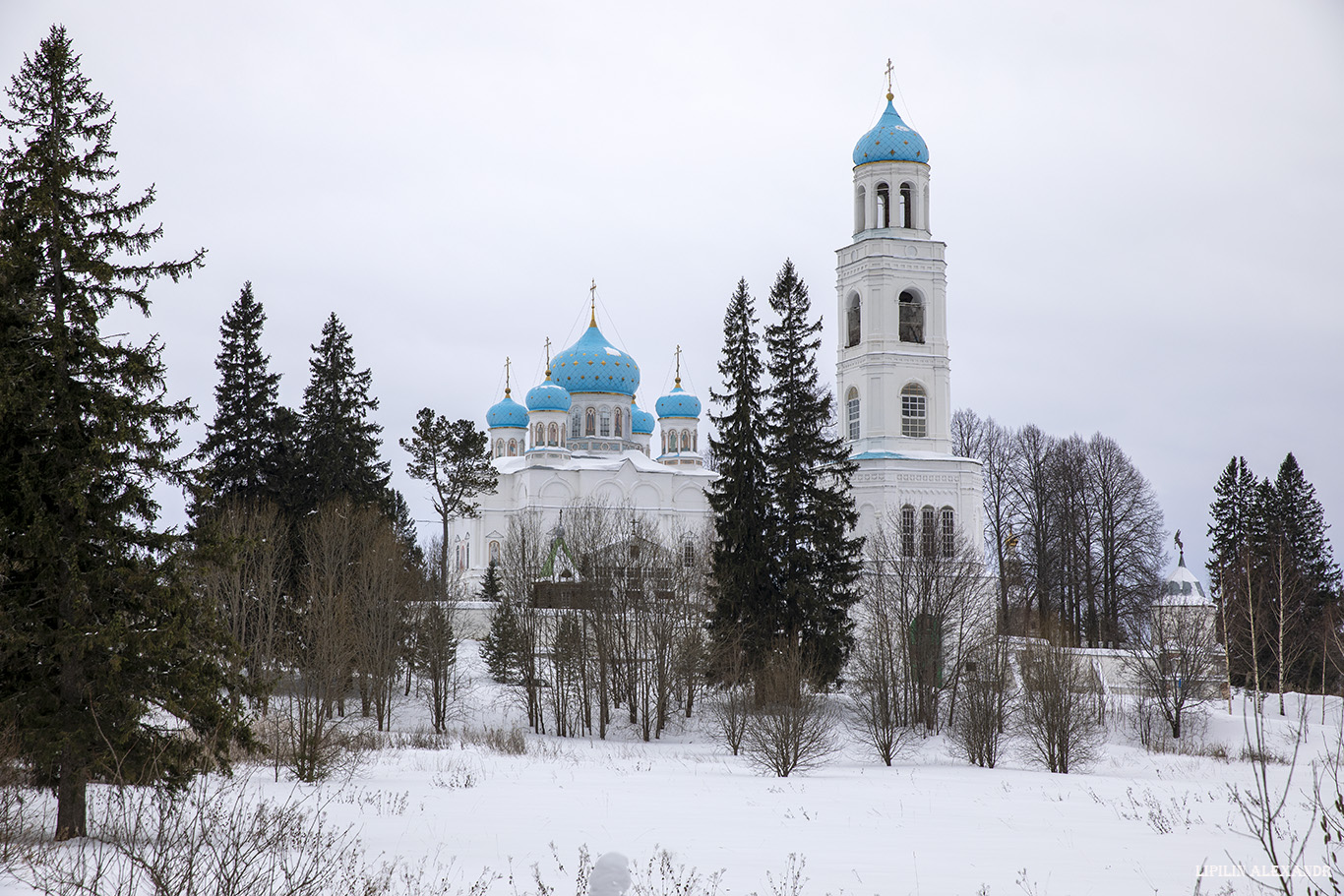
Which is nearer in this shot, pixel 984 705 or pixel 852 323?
pixel 984 705

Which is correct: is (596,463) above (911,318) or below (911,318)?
below

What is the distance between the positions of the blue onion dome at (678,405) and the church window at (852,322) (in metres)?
15.6

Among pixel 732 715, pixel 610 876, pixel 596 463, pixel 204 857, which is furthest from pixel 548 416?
pixel 610 876


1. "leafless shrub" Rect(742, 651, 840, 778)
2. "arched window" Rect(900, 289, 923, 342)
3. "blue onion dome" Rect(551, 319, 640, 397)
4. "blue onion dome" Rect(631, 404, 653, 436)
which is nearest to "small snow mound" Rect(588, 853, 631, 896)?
"leafless shrub" Rect(742, 651, 840, 778)

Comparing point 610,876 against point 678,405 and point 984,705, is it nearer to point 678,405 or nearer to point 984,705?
point 984,705

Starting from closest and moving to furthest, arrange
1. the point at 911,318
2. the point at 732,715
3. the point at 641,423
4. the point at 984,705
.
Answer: the point at 984,705 < the point at 732,715 < the point at 911,318 < the point at 641,423

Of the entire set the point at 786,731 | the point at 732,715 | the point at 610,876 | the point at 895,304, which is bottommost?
the point at 732,715

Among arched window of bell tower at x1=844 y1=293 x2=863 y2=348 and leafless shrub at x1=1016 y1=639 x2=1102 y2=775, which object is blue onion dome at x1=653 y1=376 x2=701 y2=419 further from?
leafless shrub at x1=1016 y1=639 x2=1102 y2=775

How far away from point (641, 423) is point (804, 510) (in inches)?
1169

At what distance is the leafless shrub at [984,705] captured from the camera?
2278 cm

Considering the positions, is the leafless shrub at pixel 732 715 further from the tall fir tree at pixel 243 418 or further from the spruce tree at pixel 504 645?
the tall fir tree at pixel 243 418

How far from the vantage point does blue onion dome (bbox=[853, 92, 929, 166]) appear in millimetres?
40312

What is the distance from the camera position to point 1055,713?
21.7 metres

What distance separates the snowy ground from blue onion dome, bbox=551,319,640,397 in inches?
1310
